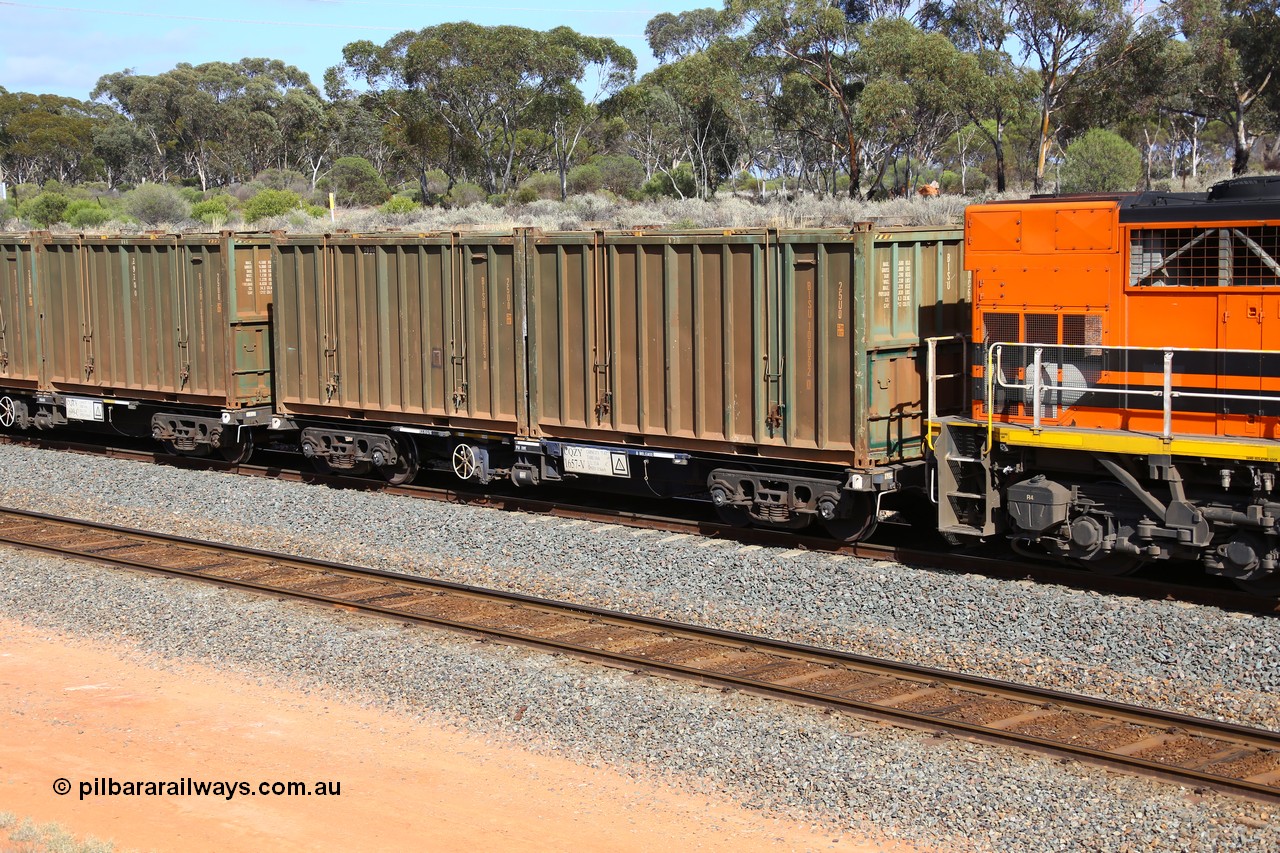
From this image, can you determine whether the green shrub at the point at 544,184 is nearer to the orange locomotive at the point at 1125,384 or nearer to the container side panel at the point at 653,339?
the container side panel at the point at 653,339

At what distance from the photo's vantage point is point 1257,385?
1115 centimetres

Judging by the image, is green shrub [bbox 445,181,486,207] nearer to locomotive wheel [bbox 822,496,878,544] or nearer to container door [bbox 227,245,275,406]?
container door [bbox 227,245,275,406]

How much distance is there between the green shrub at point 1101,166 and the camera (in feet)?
138

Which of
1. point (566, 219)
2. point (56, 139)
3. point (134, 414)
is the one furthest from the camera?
point (56, 139)

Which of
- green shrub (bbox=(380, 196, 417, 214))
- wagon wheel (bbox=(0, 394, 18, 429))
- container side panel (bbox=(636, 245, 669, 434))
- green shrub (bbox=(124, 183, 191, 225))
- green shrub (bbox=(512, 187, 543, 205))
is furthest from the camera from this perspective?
green shrub (bbox=(124, 183, 191, 225))

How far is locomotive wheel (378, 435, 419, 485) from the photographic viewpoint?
1781cm

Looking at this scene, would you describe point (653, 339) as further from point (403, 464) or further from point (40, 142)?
point (40, 142)

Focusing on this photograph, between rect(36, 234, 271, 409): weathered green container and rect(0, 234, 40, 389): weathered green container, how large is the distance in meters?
0.26

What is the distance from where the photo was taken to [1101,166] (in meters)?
42.1

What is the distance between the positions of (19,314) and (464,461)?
9.93 meters

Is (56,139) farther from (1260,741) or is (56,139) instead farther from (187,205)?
(1260,741)

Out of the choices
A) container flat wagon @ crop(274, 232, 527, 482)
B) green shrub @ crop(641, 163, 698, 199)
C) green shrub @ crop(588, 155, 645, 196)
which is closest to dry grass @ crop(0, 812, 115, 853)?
container flat wagon @ crop(274, 232, 527, 482)

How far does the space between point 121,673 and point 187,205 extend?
54.9 metres

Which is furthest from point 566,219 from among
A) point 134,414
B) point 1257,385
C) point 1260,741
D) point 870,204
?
point 1260,741
